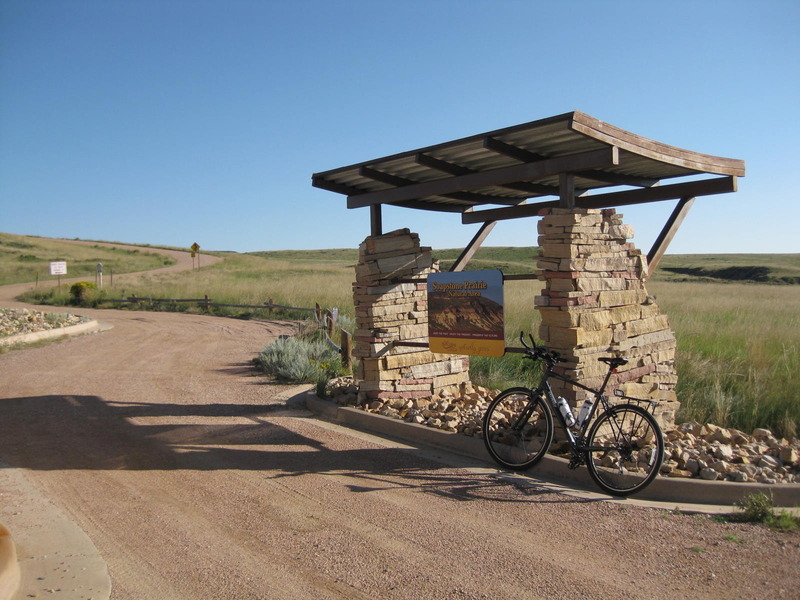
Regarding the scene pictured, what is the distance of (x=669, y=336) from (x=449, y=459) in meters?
3.03

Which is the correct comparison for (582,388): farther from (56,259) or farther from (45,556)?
(56,259)

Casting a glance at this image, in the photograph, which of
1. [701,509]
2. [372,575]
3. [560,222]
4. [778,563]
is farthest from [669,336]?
[372,575]

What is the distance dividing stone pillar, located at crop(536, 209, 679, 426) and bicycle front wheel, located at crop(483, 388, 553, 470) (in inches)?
16.6

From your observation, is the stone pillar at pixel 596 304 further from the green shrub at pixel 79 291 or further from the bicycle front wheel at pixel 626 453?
the green shrub at pixel 79 291

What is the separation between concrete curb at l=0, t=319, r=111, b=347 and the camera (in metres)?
15.4

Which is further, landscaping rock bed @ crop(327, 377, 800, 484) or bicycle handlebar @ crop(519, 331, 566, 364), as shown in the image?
bicycle handlebar @ crop(519, 331, 566, 364)

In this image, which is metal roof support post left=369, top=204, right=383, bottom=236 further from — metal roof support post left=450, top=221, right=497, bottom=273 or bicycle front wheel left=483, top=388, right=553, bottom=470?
bicycle front wheel left=483, top=388, right=553, bottom=470

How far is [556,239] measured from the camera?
596cm

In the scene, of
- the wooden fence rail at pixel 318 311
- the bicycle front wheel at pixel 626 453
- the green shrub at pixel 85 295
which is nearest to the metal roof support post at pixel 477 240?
the wooden fence rail at pixel 318 311

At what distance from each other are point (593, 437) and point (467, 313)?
2347mm

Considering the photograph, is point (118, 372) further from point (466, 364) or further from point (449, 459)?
point (449, 459)

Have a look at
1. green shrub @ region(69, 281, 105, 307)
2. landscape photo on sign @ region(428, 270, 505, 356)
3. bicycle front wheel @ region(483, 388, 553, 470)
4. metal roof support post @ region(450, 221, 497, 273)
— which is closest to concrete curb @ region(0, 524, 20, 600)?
bicycle front wheel @ region(483, 388, 553, 470)

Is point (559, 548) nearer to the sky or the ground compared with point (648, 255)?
nearer to the ground

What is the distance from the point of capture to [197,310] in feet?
88.6
